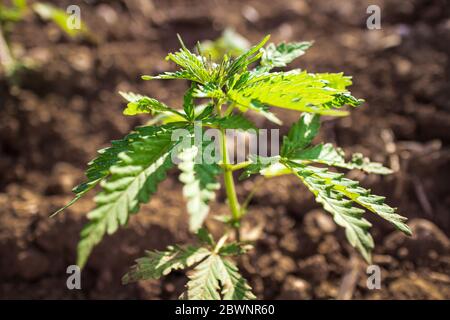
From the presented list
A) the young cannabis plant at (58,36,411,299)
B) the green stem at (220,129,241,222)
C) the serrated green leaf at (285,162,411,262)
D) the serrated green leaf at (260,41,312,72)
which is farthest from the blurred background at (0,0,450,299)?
the serrated green leaf at (260,41,312,72)

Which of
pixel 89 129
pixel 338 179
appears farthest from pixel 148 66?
pixel 338 179

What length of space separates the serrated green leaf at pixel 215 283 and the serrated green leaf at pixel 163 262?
0.20ft

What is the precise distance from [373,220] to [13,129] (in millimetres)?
2570

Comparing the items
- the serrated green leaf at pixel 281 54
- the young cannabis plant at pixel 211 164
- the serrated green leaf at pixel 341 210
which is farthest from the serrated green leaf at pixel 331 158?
the serrated green leaf at pixel 281 54

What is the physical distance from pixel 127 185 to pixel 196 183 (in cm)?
22

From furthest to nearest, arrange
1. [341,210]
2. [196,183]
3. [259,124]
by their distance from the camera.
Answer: [259,124]
[341,210]
[196,183]

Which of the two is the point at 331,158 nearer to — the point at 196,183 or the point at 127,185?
the point at 196,183

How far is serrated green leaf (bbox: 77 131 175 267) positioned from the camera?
1.13m

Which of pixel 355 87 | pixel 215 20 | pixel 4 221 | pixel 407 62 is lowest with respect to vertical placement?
pixel 4 221

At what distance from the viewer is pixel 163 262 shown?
1666mm

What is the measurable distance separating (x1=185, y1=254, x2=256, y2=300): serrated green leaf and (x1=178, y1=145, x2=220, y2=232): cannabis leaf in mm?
416

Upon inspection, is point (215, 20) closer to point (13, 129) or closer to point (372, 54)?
point (372, 54)

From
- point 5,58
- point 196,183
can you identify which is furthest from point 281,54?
point 5,58

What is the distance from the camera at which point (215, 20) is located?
397 centimetres
